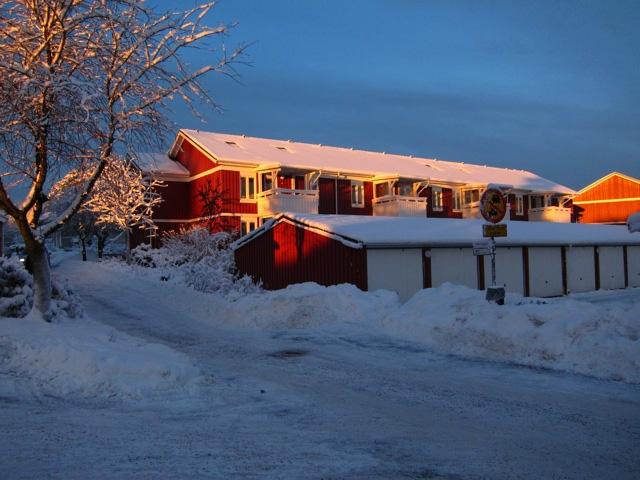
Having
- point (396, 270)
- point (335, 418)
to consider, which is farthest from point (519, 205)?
point (335, 418)

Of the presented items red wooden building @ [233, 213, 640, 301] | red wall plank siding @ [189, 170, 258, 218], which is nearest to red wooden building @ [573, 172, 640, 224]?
red wooden building @ [233, 213, 640, 301]

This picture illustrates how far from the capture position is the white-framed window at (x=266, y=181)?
1451 inches

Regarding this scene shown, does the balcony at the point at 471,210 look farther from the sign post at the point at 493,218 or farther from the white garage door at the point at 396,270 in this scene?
the sign post at the point at 493,218

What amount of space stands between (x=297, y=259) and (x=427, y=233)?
5.10m

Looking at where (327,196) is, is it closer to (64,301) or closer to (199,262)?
(199,262)

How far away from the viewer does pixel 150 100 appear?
12617 mm

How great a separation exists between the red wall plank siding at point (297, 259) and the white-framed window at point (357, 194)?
518 inches

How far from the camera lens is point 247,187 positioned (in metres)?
37.0

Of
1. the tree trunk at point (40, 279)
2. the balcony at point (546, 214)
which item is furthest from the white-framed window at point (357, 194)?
the tree trunk at point (40, 279)

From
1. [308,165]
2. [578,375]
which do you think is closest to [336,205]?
[308,165]

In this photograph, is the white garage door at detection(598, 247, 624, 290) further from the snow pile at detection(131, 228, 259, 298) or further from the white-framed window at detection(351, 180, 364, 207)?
the snow pile at detection(131, 228, 259, 298)

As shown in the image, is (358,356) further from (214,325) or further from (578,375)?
(214,325)

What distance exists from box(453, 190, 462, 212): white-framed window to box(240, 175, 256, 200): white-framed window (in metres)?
15.8

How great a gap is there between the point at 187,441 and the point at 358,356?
19.8 feet
